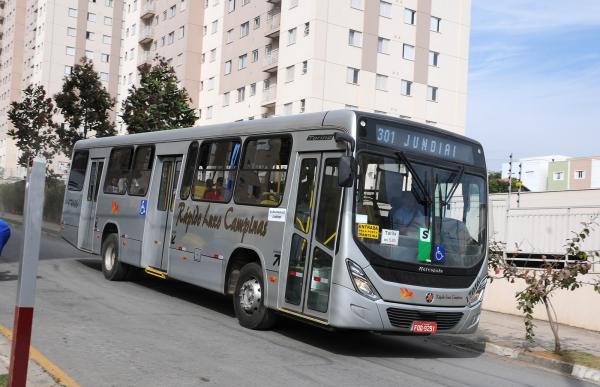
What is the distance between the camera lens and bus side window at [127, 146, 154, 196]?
1334cm

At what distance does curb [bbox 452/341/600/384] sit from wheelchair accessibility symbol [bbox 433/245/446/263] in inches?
91.0

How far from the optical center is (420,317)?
8.61 m

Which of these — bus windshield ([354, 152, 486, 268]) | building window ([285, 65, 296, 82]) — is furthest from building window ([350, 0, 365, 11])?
bus windshield ([354, 152, 486, 268])

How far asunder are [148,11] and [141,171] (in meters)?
58.9

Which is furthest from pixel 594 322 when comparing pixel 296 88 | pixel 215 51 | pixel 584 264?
pixel 215 51

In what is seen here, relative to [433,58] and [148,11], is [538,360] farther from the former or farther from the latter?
[148,11]

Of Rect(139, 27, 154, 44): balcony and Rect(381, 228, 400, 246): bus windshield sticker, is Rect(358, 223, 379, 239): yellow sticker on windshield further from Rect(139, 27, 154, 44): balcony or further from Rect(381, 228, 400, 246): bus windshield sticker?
Rect(139, 27, 154, 44): balcony

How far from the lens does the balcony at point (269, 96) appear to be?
→ 47.8m

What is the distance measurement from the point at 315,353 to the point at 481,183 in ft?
10.9

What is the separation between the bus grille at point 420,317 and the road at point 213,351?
51cm

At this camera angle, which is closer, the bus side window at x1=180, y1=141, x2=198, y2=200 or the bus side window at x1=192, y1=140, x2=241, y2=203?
the bus side window at x1=192, y1=140, x2=241, y2=203

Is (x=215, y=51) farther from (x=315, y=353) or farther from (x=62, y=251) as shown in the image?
(x=315, y=353)

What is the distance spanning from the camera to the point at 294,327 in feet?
34.7

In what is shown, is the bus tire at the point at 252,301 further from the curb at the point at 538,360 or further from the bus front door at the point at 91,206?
the bus front door at the point at 91,206
